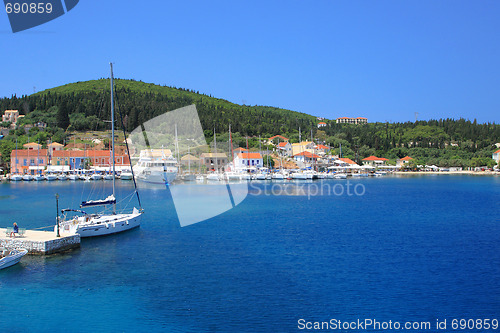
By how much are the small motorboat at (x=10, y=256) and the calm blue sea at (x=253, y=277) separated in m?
0.43

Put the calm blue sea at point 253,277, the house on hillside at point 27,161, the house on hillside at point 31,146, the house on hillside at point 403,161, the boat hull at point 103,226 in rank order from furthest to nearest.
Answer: the house on hillside at point 403,161 < the house on hillside at point 31,146 < the house on hillside at point 27,161 < the boat hull at point 103,226 < the calm blue sea at point 253,277

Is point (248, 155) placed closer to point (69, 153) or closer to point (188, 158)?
point (188, 158)

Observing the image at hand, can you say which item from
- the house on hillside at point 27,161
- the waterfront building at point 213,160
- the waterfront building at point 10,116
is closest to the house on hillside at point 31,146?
the house on hillside at point 27,161

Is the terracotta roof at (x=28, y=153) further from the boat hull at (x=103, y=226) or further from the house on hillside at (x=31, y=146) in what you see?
the boat hull at (x=103, y=226)

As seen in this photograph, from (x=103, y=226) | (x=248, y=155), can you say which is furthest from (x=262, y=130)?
(x=103, y=226)

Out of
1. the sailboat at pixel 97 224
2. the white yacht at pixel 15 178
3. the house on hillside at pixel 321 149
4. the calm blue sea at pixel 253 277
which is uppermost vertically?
the house on hillside at pixel 321 149

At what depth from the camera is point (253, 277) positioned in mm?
18609

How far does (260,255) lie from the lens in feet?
73.8

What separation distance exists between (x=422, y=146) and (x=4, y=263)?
147m

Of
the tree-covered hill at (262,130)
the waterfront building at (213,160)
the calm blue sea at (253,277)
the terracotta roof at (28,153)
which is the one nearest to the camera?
the calm blue sea at (253,277)

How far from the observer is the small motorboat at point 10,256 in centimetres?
1891

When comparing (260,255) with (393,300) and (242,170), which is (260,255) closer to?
(393,300)

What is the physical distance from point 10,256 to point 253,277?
10.7 m

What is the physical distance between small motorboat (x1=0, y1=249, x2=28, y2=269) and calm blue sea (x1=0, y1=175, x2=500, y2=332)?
431 mm
